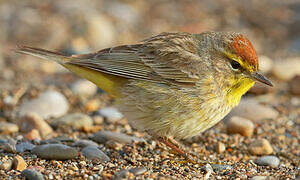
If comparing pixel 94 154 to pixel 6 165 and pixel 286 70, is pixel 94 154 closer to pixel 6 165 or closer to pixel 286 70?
pixel 6 165

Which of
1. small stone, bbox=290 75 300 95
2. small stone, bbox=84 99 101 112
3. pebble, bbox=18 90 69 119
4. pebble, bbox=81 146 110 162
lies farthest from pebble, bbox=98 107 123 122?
small stone, bbox=290 75 300 95

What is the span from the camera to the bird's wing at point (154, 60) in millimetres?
5609

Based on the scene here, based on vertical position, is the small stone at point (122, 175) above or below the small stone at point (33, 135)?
below

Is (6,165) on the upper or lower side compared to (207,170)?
lower

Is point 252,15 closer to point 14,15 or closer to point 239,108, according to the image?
point 239,108

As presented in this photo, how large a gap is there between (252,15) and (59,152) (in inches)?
324

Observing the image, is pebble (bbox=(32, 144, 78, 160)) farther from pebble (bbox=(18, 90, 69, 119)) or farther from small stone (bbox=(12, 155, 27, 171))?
pebble (bbox=(18, 90, 69, 119))

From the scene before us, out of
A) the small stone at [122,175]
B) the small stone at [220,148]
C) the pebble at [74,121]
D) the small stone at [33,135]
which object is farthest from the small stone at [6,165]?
the small stone at [220,148]

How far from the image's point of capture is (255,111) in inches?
291

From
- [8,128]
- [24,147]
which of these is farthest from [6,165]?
[8,128]

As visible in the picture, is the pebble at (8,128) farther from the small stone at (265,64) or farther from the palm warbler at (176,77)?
the small stone at (265,64)

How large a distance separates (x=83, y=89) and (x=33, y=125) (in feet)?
6.15

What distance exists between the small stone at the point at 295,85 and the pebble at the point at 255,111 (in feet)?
3.54

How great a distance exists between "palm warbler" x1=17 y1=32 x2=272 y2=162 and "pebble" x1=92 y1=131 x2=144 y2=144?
0.56 metres
